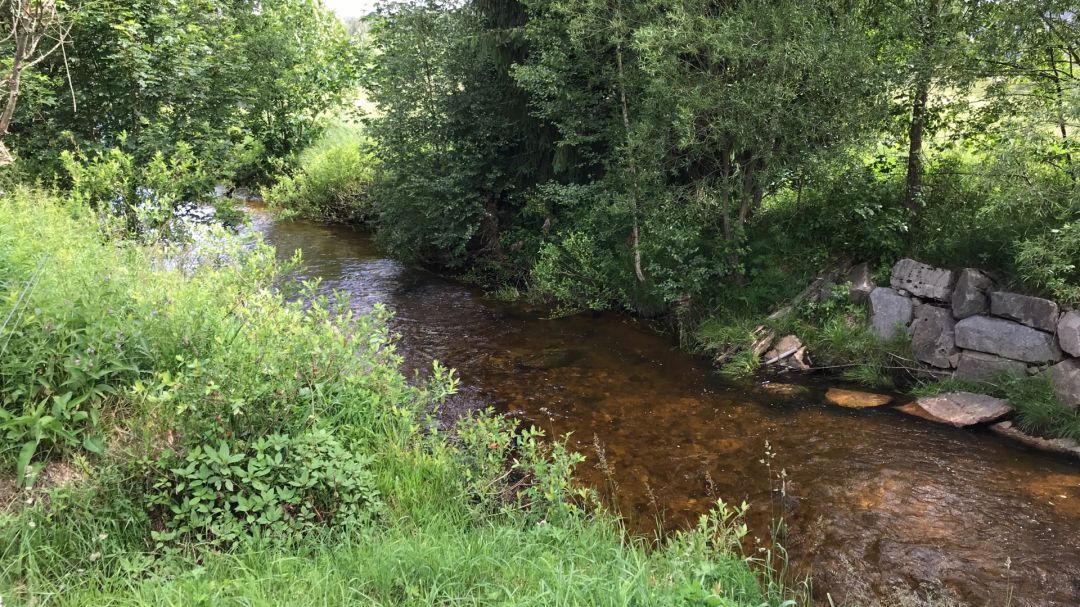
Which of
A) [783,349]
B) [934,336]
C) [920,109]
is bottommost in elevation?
[783,349]

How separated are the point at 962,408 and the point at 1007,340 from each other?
86 cm

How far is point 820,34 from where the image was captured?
738 cm

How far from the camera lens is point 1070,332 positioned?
6.15m

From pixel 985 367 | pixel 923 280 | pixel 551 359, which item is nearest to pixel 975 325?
pixel 985 367

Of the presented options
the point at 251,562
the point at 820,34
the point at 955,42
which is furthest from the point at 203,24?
the point at 955,42

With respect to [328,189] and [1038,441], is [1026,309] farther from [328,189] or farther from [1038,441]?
[328,189]

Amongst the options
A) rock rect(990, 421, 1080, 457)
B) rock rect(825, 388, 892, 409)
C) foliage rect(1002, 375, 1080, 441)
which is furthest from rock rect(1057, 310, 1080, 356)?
rock rect(825, 388, 892, 409)

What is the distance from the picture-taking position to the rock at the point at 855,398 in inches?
274

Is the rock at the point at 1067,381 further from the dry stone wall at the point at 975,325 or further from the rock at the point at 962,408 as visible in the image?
the rock at the point at 962,408

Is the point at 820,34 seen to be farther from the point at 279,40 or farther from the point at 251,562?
the point at 279,40

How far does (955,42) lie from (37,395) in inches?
356

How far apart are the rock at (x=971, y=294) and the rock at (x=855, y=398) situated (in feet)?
4.10

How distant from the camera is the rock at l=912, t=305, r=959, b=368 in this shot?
7172mm

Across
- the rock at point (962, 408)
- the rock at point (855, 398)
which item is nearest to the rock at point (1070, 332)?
the rock at point (962, 408)
